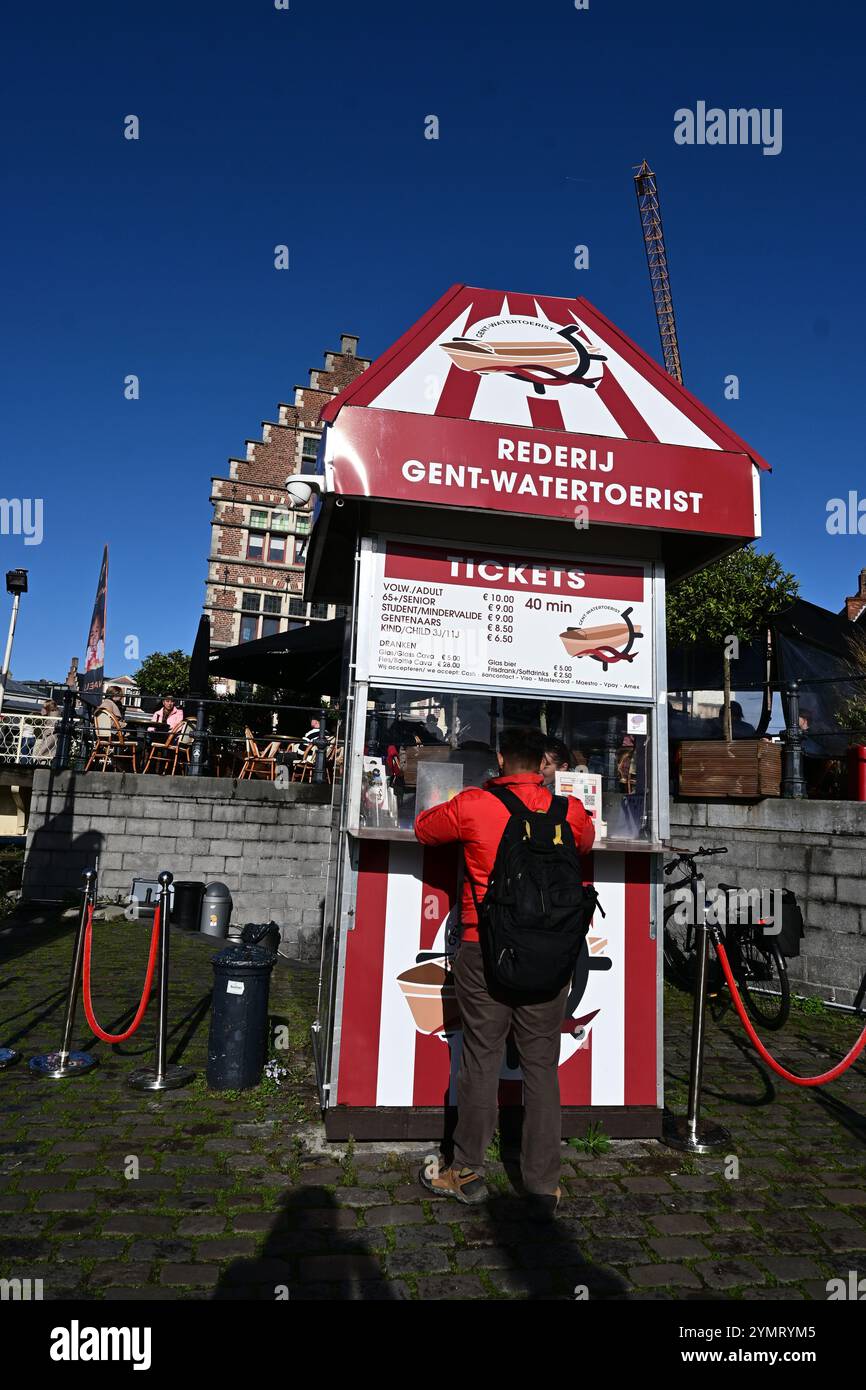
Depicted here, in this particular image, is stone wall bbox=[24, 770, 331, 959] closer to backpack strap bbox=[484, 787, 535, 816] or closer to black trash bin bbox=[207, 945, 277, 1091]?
black trash bin bbox=[207, 945, 277, 1091]

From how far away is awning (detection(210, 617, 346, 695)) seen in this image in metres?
14.4

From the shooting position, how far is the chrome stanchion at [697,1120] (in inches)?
182

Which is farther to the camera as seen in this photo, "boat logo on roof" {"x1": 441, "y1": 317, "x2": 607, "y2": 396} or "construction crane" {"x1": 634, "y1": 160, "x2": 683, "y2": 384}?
"construction crane" {"x1": 634, "y1": 160, "x2": 683, "y2": 384}

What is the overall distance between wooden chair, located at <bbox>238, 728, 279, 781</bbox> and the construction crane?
47398 millimetres

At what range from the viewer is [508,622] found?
5020 millimetres

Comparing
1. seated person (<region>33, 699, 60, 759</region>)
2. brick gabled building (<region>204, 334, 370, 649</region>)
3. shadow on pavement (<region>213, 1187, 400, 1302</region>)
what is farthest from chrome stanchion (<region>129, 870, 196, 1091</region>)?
brick gabled building (<region>204, 334, 370, 649</region>)

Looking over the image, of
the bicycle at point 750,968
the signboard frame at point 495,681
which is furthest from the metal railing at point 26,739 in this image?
the signboard frame at point 495,681

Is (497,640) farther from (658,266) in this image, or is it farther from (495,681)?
(658,266)

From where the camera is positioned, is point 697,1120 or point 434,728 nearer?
point 697,1120

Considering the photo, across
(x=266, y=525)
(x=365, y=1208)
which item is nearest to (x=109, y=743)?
(x=365, y=1208)

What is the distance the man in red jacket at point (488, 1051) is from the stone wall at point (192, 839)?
8.10 metres

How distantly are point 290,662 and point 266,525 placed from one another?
29029 mm

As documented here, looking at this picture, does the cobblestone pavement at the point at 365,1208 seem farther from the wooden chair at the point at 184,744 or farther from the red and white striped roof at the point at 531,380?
the wooden chair at the point at 184,744
